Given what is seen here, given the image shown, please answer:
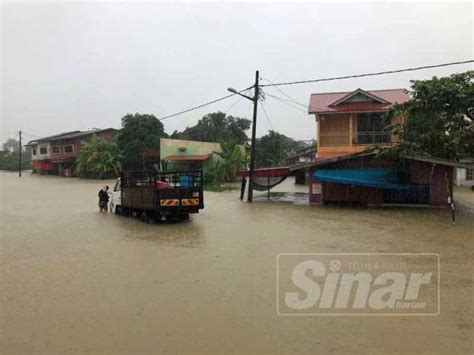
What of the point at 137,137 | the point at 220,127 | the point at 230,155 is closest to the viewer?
the point at 230,155

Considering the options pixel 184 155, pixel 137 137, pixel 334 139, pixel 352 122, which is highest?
pixel 137 137

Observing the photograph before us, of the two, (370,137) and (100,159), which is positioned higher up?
(370,137)

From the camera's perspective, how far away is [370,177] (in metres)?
19.8

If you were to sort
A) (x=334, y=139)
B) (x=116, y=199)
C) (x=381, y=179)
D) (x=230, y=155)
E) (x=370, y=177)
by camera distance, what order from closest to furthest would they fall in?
(x=116, y=199) < (x=381, y=179) < (x=370, y=177) < (x=334, y=139) < (x=230, y=155)

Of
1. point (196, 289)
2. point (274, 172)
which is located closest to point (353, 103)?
point (274, 172)

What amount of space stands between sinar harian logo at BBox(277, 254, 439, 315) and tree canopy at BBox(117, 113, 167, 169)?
38.9m

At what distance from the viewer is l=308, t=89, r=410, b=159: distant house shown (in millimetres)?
25939

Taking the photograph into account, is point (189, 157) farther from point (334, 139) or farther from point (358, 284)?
point (358, 284)

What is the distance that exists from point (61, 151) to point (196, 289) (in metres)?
56.5

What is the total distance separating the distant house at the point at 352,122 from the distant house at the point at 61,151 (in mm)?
35508

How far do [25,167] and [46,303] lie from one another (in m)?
86.0

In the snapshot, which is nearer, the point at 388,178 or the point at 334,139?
the point at 388,178

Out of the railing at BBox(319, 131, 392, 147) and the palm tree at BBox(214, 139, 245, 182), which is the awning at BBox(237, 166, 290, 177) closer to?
the railing at BBox(319, 131, 392, 147)

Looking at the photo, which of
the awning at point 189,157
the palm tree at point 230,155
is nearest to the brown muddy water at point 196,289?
the palm tree at point 230,155
